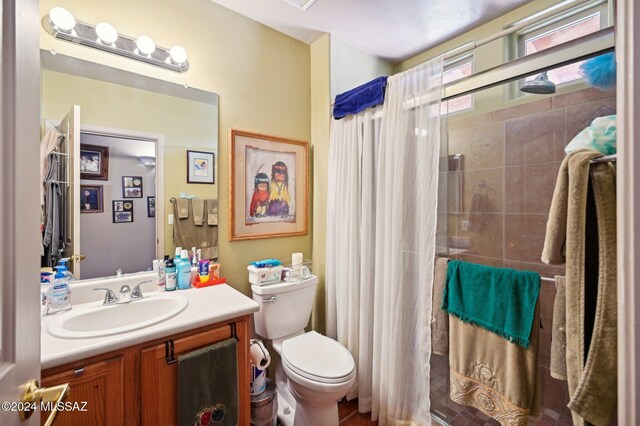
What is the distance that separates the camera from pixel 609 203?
82cm

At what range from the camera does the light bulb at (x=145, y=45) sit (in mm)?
1489

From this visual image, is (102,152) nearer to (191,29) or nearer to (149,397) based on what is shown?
(191,29)

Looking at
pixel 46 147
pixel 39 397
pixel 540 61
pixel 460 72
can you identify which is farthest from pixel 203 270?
pixel 460 72

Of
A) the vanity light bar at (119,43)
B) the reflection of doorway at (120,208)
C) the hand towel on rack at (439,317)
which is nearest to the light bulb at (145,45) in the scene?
the vanity light bar at (119,43)

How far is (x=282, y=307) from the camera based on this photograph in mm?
1783

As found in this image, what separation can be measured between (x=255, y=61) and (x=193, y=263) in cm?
146

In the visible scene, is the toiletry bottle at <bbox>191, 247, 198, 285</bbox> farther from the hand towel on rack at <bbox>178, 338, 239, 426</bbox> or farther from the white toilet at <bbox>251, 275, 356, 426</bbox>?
the hand towel on rack at <bbox>178, 338, 239, 426</bbox>

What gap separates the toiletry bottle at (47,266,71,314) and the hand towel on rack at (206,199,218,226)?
0.73m

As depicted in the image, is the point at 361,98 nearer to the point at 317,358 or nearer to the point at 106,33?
the point at 106,33

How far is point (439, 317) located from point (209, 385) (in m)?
1.18

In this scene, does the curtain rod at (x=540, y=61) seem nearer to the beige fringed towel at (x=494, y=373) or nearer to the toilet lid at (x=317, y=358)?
the beige fringed towel at (x=494, y=373)

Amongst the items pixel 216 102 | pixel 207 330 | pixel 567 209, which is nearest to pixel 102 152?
pixel 216 102

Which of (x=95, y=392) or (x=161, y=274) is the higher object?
(x=161, y=274)

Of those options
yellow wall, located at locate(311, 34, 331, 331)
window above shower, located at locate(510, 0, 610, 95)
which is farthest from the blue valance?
window above shower, located at locate(510, 0, 610, 95)
